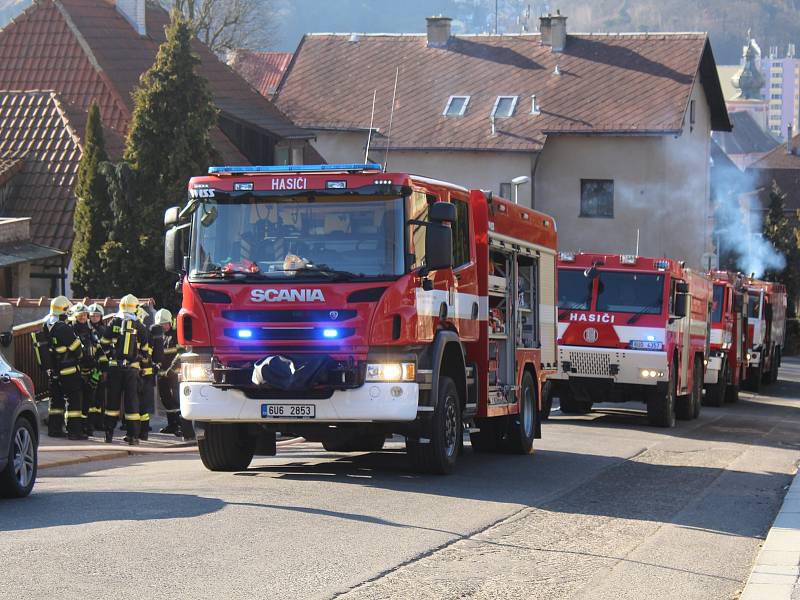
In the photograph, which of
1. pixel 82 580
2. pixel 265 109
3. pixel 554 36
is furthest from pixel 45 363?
pixel 554 36

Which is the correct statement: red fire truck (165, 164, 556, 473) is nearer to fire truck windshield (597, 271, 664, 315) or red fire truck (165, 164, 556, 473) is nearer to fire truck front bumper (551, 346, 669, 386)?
fire truck front bumper (551, 346, 669, 386)

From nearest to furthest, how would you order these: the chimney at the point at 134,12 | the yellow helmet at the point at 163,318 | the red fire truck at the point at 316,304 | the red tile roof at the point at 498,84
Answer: the red fire truck at the point at 316,304 → the yellow helmet at the point at 163,318 → the chimney at the point at 134,12 → the red tile roof at the point at 498,84

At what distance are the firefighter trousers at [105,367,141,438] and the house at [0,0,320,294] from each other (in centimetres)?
2075

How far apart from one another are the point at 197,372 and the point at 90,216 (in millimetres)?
21161

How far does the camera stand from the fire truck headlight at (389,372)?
13148mm

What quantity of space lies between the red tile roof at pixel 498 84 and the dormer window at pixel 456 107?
25 cm

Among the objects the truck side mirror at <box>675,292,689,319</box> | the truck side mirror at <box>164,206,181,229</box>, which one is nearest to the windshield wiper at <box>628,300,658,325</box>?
the truck side mirror at <box>675,292,689,319</box>

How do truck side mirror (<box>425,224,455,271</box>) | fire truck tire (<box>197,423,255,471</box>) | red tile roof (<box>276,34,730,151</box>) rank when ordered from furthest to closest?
red tile roof (<box>276,34,730,151</box>) → fire truck tire (<box>197,423,255,471</box>) → truck side mirror (<box>425,224,455,271</box>)

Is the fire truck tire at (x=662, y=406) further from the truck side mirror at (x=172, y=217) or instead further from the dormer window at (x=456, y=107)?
the dormer window at (x=456, y=107)

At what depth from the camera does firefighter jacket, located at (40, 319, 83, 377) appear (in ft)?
61.3

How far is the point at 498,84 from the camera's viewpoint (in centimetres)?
5684

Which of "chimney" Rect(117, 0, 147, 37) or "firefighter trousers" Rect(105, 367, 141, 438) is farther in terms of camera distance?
"chimney" Rect(117, 0, 147, 37)

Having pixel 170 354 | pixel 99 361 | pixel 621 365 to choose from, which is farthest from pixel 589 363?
pixel 99 361

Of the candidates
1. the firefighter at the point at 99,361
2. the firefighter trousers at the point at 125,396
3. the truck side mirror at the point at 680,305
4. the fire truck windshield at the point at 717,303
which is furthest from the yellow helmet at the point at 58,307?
the fire truck windshield at the point at 717,303
